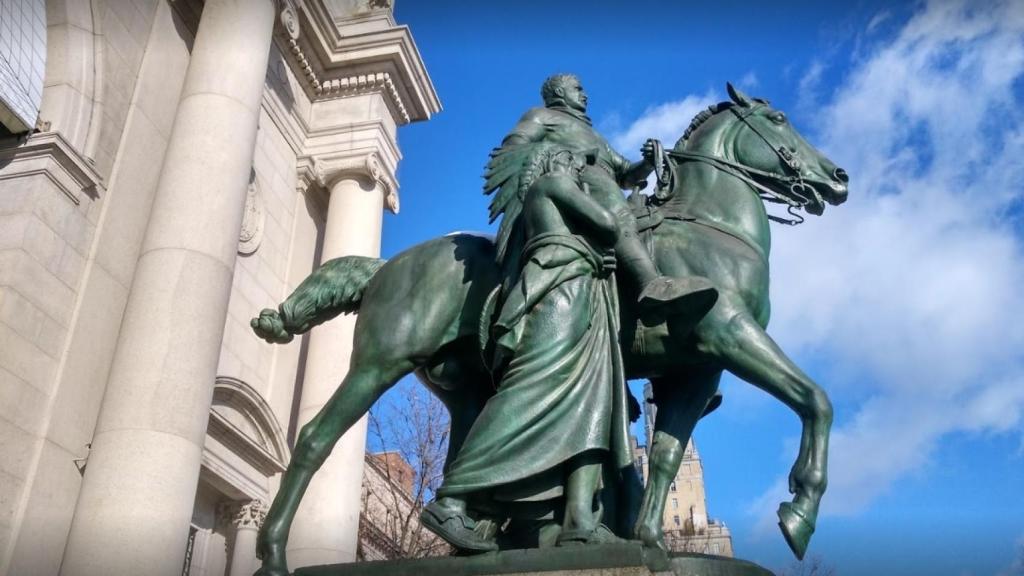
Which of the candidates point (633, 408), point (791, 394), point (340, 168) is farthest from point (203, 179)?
point (791, 394)

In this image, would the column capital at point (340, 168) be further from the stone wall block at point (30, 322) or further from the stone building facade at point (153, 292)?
the stone wall block at point (30, 322)

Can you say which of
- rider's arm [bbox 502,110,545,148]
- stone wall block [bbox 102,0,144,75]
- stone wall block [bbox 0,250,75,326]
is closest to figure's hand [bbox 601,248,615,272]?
rider's arm [bbox 502,110,545,148]

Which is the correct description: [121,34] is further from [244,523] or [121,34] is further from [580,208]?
[580,208]

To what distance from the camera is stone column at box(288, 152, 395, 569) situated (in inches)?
545

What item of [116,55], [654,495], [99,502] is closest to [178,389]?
[99,502]

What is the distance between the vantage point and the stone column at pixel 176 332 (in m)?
9.05

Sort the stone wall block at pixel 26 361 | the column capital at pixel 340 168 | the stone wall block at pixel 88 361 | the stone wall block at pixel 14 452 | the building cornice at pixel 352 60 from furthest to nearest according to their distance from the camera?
the building cornice at pixel 352 60 → the column capital at pixel 340 168 → the stone wall block at pixel 88 361 → the stone wall block at pixel 26 361 → the stone wall block at pixel 14 452

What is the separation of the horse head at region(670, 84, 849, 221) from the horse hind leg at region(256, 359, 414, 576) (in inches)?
95.3

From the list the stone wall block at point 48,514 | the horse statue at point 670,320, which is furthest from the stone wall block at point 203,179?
the horse statue at point 670,320

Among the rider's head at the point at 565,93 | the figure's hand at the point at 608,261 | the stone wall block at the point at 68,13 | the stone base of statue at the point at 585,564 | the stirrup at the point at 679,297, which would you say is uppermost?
the stone wall block at the point at 68,13

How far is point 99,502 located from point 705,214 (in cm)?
720

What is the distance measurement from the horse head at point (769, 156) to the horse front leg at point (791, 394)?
1.35 m

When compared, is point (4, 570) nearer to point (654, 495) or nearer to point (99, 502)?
point (99, 502)

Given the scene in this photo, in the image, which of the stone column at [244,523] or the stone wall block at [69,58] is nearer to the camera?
the stone wall block at [69,58]
